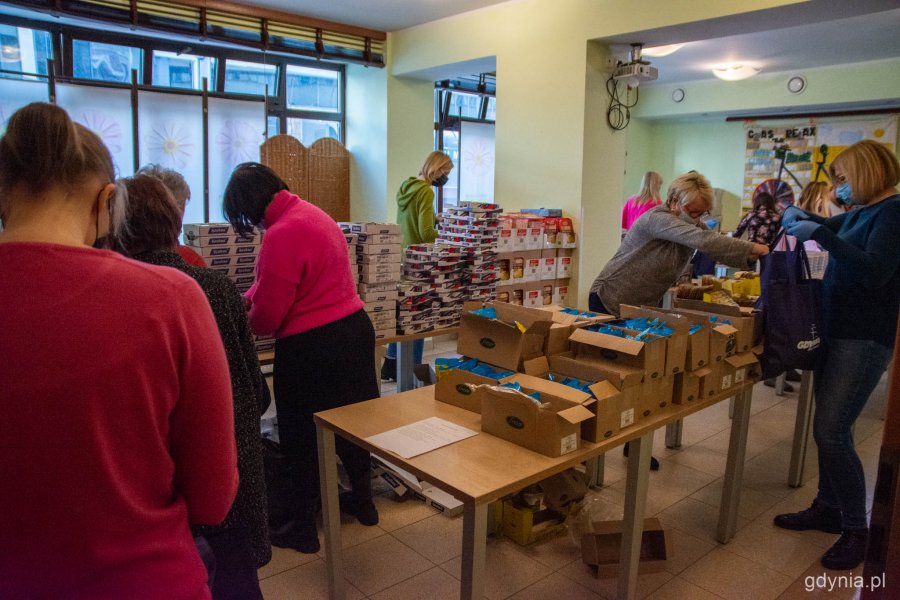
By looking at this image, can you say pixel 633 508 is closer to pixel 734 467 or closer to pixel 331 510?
pixel 734 467

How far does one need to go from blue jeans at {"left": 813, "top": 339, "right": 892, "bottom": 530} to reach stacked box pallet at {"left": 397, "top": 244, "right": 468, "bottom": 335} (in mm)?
1902

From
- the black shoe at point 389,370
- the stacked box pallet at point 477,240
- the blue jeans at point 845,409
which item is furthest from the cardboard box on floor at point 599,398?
the black shoe at point 389,370

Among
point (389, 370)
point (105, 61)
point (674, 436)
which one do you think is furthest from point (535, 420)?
point (105, 61)

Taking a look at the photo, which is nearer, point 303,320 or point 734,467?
point 303,320

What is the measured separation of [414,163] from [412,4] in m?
1.63

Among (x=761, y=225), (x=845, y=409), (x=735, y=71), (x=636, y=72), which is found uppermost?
(x=735, y=71)

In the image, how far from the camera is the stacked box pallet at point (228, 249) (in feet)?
9.57

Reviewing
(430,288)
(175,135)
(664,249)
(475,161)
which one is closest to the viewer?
(664,249)

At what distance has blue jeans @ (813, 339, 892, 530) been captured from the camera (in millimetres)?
2582

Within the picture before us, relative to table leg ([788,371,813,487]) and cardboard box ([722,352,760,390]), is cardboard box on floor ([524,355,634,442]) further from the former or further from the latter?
table leg ([788,371,813,487])

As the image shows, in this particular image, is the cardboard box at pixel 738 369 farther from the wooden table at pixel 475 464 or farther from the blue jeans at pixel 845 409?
the blue jeans at pixel 845 409

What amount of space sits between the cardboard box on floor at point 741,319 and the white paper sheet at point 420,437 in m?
1.26

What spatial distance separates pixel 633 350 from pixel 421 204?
2.69 meters

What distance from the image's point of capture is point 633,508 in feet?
7.14
